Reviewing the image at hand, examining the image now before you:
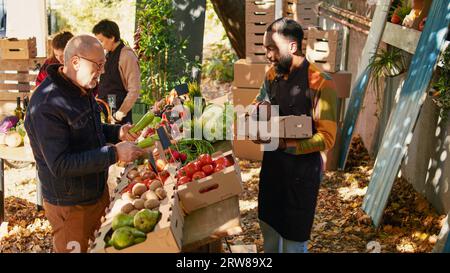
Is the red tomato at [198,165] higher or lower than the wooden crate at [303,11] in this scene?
lower

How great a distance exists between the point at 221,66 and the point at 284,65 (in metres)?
12.8

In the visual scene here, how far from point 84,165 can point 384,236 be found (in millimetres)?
3495

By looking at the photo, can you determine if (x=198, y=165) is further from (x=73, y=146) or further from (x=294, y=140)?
(x=73, y=146)

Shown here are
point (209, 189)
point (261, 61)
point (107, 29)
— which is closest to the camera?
point (209, 189)

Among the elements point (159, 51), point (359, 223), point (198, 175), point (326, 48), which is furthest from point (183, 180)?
point (159, 51)

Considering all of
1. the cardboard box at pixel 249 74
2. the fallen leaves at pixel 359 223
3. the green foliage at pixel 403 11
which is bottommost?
the fallen leaves at pixel 359 223

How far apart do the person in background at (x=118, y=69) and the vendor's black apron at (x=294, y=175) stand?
2745mm

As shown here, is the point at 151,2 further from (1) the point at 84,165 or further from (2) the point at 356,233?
(1) the point at 84,165

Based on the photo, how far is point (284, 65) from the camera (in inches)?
168

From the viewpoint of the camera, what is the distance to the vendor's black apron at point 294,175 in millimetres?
4242

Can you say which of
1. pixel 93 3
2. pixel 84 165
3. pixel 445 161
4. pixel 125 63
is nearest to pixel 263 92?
pixel 84 165

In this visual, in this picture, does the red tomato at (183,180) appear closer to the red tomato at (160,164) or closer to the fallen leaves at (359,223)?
the red tomato at (160,164)

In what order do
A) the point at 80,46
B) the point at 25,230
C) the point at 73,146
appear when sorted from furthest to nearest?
the point at 25,230 < the point at 73,146 < the point at 80,46

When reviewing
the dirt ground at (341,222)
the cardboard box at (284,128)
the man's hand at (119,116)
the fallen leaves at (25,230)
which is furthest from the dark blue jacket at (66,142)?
the man's hand at (119,116)
